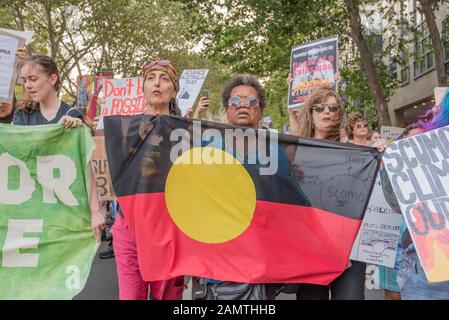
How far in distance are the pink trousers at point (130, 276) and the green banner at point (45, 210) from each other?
0.27 m

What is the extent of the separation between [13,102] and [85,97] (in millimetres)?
9196

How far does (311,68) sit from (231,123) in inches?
156

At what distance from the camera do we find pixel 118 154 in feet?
11.8

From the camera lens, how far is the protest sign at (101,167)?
13.9 feet

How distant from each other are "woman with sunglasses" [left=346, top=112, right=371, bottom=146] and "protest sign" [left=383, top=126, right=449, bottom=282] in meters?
3.05

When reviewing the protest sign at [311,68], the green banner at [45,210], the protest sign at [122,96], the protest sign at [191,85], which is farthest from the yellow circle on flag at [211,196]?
the protest sign at [191,85]

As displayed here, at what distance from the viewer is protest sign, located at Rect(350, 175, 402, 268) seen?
443cm

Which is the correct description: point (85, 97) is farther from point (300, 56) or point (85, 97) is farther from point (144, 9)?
point (144, 9)

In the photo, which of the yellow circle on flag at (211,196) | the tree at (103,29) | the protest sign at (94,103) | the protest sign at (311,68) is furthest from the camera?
the tree at (103,29)

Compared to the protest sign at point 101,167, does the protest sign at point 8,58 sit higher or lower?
higher

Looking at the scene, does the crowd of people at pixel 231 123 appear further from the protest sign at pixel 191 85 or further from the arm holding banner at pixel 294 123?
the protest sign at pixel 191 85

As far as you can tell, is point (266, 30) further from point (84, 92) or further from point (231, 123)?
point (231, 123)

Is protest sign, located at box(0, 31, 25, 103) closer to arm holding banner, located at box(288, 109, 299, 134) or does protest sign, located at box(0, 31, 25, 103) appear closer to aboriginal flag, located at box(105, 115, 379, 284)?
aboriginal flag, located at box(105, 115, 379, 284)
